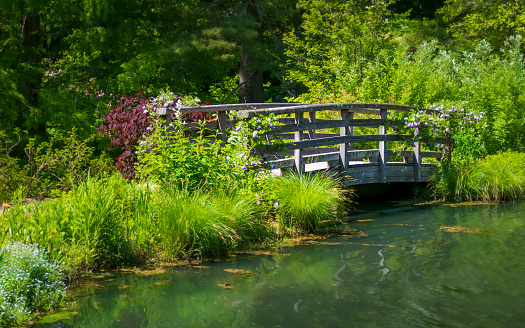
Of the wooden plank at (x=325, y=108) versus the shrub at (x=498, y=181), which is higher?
the wooden plank at (x=325, y=108)

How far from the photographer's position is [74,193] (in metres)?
6.91

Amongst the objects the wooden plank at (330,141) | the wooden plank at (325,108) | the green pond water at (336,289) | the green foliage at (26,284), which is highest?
the wooden plank at (325,108)

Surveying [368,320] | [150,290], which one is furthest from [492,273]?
[150,290]

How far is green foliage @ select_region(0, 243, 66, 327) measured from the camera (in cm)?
486

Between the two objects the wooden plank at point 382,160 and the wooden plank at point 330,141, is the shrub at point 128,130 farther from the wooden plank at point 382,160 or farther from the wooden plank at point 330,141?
the wooden plank at point 382,160

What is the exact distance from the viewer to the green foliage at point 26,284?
4863 mm

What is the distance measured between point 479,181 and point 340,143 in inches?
123

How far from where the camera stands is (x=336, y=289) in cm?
591

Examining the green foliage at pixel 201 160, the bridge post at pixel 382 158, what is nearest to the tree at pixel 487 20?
the bridge post at pixel 382 158

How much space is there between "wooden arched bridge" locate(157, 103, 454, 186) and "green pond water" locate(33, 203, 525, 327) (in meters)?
1.92

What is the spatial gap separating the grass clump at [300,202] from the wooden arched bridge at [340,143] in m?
0.46

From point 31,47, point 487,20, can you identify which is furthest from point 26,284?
point 487,20

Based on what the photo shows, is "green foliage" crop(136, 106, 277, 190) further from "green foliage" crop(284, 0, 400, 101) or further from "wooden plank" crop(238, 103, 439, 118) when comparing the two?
"green foliage" crop(284, 0, 400, 101)

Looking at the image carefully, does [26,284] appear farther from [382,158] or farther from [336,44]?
[336,44]
